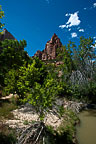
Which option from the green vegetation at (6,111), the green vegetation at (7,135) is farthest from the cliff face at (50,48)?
the green vegetation at (7,135)

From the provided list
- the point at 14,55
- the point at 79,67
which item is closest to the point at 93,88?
the point at 79,67

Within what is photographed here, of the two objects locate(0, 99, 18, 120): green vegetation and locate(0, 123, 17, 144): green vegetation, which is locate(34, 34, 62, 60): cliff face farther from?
locate(0, 123, 17, 144): green vegetation

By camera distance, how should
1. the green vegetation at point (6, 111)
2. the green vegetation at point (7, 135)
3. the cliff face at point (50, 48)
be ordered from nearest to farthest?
the green vegetation at point (7, 135) < the green vegetation at point (6, 111) < the cliff face at point (50, 48)

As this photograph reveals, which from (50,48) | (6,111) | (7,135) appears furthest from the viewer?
(50,48)

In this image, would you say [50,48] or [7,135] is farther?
[50,48]

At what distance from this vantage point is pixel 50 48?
7412 centimetres

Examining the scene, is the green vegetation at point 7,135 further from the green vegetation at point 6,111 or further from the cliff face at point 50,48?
the cliff face at point 50,48

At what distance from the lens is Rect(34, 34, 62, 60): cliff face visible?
71812mm

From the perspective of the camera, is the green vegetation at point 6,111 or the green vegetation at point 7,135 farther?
the green vegetation at point 6,111

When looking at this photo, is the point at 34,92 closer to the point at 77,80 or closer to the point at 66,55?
the point at 77,80

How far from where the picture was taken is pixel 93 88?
13.6 metres

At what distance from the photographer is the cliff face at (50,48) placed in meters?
71.8

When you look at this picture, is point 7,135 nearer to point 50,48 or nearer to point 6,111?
point 6,111

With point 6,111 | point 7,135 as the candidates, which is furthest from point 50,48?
point 7,135
